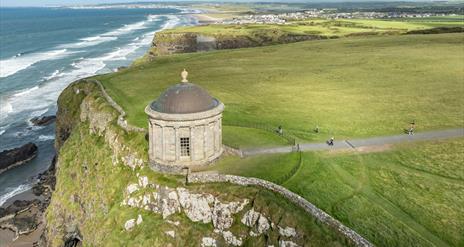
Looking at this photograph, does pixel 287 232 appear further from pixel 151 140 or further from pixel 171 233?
pixel 151 140

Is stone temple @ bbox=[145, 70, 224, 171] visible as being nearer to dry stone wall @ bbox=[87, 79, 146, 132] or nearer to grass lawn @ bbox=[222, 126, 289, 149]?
grass lawn @ bbox=[222, 126, 289, 149]

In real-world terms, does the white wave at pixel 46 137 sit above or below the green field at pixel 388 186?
below

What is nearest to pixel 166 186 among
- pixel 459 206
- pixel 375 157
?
pixel 375 157

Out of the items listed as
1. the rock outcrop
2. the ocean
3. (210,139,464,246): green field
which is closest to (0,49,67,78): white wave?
the ocean

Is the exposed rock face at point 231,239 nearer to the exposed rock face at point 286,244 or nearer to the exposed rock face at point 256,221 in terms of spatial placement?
the exposed rock face at point 256,221

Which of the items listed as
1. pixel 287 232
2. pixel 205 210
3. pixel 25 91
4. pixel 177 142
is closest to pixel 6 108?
pixel 25 91

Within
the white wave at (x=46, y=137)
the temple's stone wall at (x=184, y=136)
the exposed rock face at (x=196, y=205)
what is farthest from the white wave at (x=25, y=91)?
the exposed rock face at (x=196, y=205)

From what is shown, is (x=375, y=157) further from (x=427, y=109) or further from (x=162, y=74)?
(x=162, y=74)
